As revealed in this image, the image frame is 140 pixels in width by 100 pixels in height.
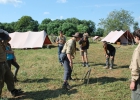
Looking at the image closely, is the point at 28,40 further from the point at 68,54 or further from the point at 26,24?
the point at 26,24

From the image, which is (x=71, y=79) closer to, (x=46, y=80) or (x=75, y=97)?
(x=46, y=80)

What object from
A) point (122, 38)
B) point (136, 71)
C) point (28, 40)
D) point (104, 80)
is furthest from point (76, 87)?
point (122, 38)

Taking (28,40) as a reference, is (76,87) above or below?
below

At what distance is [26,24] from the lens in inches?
3145

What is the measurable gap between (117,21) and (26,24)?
42677 millimetres

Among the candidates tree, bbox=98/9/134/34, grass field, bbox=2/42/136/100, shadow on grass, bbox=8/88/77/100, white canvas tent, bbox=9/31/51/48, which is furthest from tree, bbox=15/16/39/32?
shadow on grass, bbox=8/88/77/100

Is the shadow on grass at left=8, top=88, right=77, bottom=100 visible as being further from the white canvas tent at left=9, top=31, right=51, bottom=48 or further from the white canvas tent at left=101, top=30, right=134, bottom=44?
the white canvas tent at left=101, top=30, right=134, bottom=44

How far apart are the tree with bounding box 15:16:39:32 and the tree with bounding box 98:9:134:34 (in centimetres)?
3551

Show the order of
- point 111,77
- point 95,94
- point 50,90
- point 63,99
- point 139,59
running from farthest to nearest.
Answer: point 111,77, point 50,90, point 95,94, point 63,99, point 139,59

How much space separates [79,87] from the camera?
629 cm

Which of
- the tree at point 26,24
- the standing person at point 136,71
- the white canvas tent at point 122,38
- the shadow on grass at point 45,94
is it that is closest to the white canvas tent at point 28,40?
the white canvas tent at point 122,38

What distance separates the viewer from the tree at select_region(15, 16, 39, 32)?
7719 cm

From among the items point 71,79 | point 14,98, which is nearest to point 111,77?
point 71,79

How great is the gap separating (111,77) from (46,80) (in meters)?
2.51
